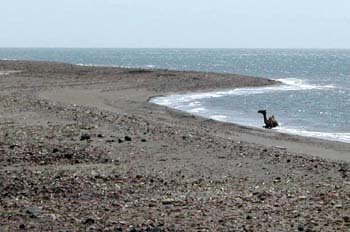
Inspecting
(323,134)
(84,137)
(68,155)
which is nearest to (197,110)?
(323,134)

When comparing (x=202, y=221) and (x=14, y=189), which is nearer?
(x=202, y=221)

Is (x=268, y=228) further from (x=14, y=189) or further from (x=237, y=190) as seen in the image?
(x=14, y=189)

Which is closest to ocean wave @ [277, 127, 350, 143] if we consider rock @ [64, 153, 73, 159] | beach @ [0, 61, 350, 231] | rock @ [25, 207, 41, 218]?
beach @ [0, 61, 350, 231]

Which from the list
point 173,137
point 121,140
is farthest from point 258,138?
point 121,140

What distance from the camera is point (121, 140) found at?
739 inches

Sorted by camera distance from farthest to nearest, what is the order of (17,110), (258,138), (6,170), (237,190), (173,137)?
1. (17,110)
2. (258,138)
3. (173,137)
4. (6,170)
5. (237,190)

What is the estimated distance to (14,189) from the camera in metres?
11.6

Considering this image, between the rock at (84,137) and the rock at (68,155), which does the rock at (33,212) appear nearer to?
the rock at (68,155)

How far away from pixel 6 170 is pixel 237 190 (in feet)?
14.1

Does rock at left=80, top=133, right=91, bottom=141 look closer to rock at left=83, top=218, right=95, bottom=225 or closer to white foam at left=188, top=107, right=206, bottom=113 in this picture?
rock at left=83, top=218, right=95, bottom=225

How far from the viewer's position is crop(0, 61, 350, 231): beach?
9.95 meters

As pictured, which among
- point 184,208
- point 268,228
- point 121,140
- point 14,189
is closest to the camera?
point 268,228

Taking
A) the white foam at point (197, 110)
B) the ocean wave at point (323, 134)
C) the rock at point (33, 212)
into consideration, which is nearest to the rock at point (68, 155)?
the rock at point (33, 212)

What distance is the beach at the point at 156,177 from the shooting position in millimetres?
9953
